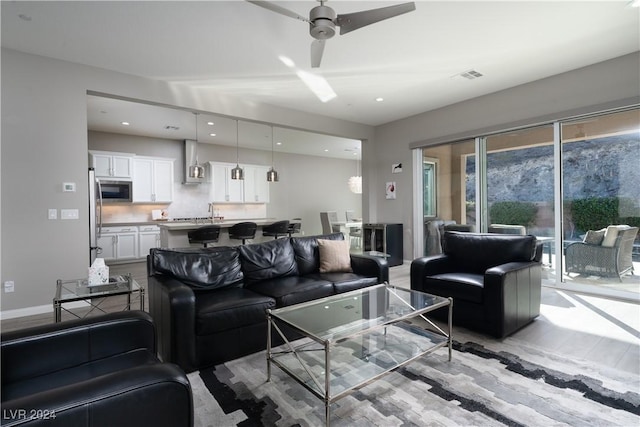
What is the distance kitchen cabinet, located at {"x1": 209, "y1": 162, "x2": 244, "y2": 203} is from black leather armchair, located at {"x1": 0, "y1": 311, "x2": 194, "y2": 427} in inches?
263

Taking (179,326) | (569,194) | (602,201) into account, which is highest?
(569,194)

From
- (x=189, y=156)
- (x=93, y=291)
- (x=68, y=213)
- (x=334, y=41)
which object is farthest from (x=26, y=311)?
(x=189, y=156)

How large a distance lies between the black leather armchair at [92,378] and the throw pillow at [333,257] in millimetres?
2028

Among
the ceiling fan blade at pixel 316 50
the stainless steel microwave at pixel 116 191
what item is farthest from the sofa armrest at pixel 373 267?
the stainless steel microwave at pixel 116 191

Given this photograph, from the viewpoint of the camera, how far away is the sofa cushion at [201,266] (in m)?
2.70

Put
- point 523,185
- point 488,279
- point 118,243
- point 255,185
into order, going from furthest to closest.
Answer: point 255,185 < point 118,243 < point 523,185 < point 488,279

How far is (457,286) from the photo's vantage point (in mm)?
3010

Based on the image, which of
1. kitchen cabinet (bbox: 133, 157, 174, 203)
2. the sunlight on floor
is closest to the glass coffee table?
the sunlight on floor

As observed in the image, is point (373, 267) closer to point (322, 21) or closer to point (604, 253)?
point (322, 21)

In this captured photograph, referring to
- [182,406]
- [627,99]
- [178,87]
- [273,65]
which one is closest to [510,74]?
[627,99]

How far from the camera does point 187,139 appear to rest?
7.64 meters

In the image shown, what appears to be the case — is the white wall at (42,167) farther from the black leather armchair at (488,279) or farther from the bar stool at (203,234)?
the black leather armchair at (488,279)

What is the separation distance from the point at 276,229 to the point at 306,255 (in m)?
3.00

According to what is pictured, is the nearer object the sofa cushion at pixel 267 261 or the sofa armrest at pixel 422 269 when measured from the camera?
the sofa cushion at pixel 267 261
